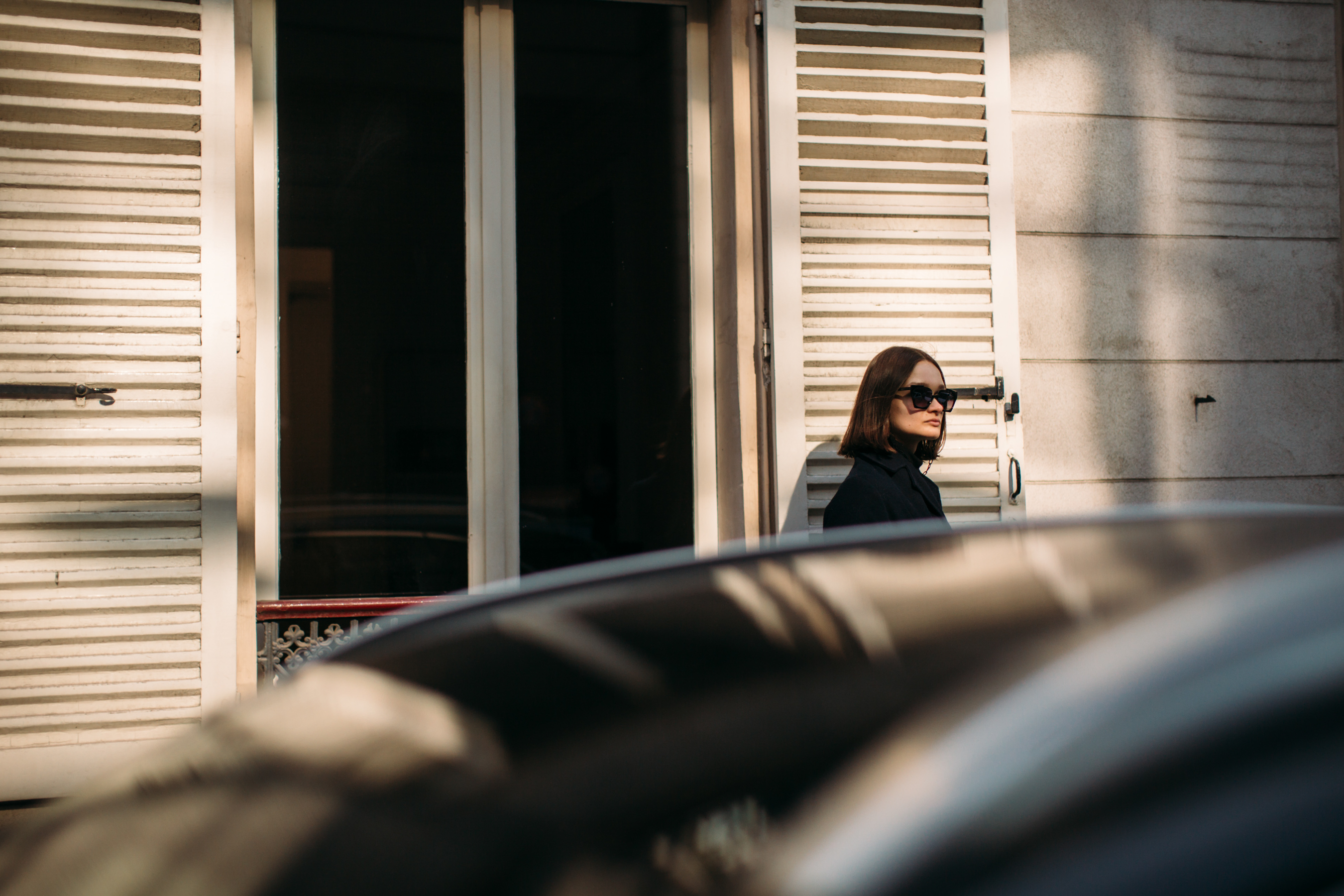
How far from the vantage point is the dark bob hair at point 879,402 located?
2770mm

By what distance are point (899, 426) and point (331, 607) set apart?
2.07 metres

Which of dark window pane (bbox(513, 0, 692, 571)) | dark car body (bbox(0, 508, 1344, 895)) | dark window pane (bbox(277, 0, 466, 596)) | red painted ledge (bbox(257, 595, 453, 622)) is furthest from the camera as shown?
dark window pane (bbox(513, 0, 692, 571))

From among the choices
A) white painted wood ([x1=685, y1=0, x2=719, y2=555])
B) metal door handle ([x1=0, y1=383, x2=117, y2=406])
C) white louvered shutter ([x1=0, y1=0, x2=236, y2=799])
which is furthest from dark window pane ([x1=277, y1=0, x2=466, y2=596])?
white painted wood ([x1=685, y1=0, x2=719, y2=555])

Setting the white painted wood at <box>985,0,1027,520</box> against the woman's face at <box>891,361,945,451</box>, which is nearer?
the woman's face at <box>891,361,945,451</box>

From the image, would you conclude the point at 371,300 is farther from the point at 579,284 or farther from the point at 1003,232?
the point at 1003,232

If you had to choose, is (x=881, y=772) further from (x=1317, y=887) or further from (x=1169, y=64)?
(x=1169, y=64)

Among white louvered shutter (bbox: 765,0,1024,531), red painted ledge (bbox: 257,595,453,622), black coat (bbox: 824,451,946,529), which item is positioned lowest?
red painted ledge (bbox: 257,595,453,622)

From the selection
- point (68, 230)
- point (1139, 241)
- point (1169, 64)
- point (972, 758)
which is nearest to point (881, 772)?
point (972, 758)

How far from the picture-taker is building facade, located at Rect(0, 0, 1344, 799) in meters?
3.14

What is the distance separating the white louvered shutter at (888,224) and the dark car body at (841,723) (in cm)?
259

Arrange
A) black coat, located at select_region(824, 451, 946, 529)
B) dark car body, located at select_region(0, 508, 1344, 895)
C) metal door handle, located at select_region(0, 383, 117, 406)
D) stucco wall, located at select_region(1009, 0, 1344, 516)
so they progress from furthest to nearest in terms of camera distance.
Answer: stucco wall, located at select_region(1009, 0, 1344, 516) < metal door handle, located at select_region(0, 383, 117, 406) < black coat, located at select_region(824, 451, 946, 529) < dark car body, located at select_region(0, 508, 1344, 895)

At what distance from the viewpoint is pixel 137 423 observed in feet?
10.3

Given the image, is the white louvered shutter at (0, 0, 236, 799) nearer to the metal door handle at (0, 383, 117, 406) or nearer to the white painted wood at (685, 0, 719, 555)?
the metal door handle at (0, 383, 117, 406)

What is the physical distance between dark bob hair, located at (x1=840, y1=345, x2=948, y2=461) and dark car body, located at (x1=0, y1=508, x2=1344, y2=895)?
178 centimetres
